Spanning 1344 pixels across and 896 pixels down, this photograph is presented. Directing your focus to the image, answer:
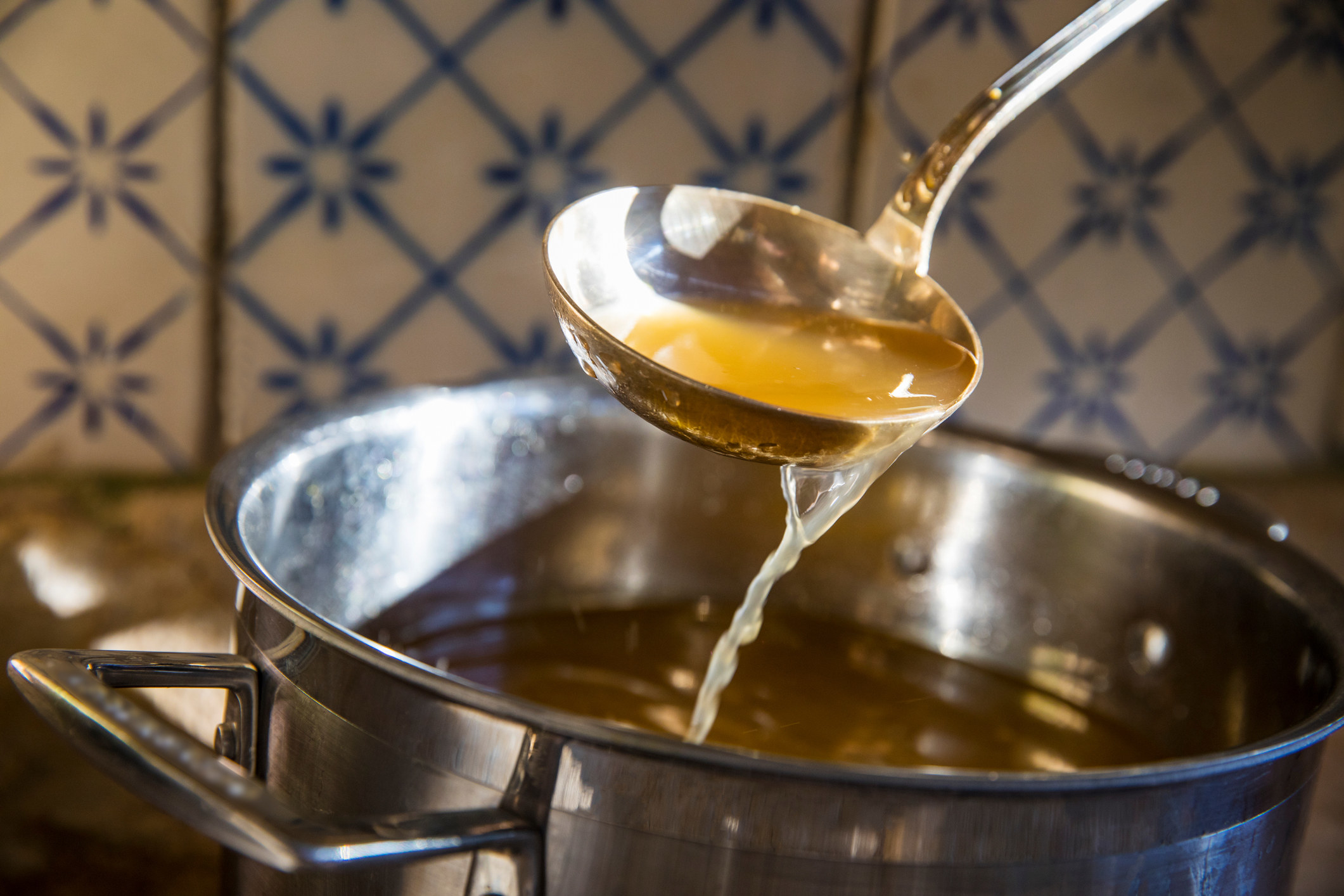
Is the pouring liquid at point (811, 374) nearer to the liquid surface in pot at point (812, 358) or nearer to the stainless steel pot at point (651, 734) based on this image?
the liquid surface in pot at point (812, 358)

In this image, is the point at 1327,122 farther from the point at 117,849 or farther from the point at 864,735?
the point at 117,849

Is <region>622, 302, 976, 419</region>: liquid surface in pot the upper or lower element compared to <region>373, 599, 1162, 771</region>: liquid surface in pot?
upper

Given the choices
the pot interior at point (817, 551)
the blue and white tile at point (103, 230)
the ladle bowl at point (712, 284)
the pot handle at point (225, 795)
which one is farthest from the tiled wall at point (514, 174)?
the pot handle at point (225, 795)

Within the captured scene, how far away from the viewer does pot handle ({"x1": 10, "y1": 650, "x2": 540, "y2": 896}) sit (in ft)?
1.14

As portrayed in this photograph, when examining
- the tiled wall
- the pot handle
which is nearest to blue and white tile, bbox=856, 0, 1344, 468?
the tiled wall

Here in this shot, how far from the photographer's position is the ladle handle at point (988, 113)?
1.84 ft

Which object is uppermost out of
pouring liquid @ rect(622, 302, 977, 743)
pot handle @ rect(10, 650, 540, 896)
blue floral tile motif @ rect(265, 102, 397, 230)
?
blue floral tile motif @ rect(265, 102, 397, 230)

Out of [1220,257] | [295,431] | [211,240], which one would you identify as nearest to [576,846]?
[295,431]

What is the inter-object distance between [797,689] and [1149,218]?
0.54 m

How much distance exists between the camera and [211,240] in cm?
86

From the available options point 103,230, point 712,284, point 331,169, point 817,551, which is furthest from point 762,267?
point 103,230

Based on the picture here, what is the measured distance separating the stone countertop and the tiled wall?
0.14 feet

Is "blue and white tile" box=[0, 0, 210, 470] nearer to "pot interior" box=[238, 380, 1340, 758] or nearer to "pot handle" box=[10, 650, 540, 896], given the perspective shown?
"pot interior" box=[238, 380, 1340, 758]

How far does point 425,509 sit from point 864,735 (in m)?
0.27
